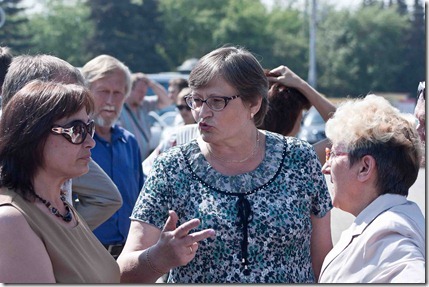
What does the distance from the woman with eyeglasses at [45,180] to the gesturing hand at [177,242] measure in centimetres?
24

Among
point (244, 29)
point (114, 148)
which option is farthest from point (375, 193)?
point (244, 29)

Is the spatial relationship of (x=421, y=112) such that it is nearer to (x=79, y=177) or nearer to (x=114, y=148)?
(x=79, y=177)

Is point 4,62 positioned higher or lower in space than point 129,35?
higher

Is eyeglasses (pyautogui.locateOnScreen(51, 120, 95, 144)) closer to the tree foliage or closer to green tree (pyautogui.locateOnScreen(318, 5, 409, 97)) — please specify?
the tree foliage

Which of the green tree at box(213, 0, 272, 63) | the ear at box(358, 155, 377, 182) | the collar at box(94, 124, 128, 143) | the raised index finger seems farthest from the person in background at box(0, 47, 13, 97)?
the green tree at box(213, 0, 272, 63)

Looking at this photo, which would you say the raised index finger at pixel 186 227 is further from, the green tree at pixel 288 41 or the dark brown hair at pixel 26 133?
the green tree at pixel 288 41

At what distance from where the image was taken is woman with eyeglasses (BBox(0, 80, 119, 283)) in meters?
2.57

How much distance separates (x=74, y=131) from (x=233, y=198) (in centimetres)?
79

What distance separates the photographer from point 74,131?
9.26 ft

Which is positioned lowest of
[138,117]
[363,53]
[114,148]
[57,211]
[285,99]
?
[363,53]

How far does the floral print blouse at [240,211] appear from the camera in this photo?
3.24 m

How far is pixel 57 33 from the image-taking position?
6694cm

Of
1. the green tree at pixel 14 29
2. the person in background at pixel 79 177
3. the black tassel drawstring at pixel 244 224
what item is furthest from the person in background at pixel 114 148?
the green tree at pixel 14 29

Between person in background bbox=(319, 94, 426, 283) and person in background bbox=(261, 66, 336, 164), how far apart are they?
3.55 ft
